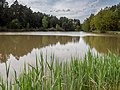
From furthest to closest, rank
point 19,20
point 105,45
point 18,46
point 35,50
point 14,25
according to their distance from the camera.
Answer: point 19,20
point 14,25
point 105,45
point 18,46
point 35,50

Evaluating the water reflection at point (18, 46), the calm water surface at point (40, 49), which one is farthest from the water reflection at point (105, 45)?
the water reflection at point (18, 46)

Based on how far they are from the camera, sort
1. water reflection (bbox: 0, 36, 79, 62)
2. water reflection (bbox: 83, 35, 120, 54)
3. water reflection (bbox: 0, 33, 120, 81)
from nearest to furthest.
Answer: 1. water reflection (bbox: 0, 33, 120, 81)
2. water reflection (bbox: 0, 36, 79, 62)
3. water reflection (bbox: 83, 35, 120, 54)

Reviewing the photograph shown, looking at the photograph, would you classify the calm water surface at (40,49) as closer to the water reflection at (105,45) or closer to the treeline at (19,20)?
the water reflection at (105,45)

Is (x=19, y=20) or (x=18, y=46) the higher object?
(x=19, y=20)

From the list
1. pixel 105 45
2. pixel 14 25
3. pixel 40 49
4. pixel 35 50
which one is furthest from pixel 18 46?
pixel 14 25

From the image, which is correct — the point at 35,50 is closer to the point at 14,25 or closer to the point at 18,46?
the point at 18,46

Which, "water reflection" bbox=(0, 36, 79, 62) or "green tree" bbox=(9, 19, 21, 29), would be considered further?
"green tree" bbox=(9, 19, 21, 29)

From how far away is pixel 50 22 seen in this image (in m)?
103

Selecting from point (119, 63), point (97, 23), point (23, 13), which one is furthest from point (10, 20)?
point (119, 63)

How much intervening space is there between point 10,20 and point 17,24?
4.23 meters

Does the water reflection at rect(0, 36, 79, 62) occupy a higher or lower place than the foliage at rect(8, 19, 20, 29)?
lower

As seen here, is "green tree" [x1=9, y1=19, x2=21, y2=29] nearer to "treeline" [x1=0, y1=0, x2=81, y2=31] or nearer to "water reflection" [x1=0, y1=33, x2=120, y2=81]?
"treeline" [x1=0, y1=0, x2=81, y2=31]

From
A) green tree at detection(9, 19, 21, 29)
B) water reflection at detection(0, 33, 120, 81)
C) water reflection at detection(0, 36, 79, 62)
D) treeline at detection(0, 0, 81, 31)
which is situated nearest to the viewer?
water reflection at detection(0, 33, 120, 81)

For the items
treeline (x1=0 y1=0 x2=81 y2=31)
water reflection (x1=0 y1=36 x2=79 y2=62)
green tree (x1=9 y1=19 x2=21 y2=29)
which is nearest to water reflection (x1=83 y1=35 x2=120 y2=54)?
water reflection (x1=0 y1=36 x2=79 y2=62)
